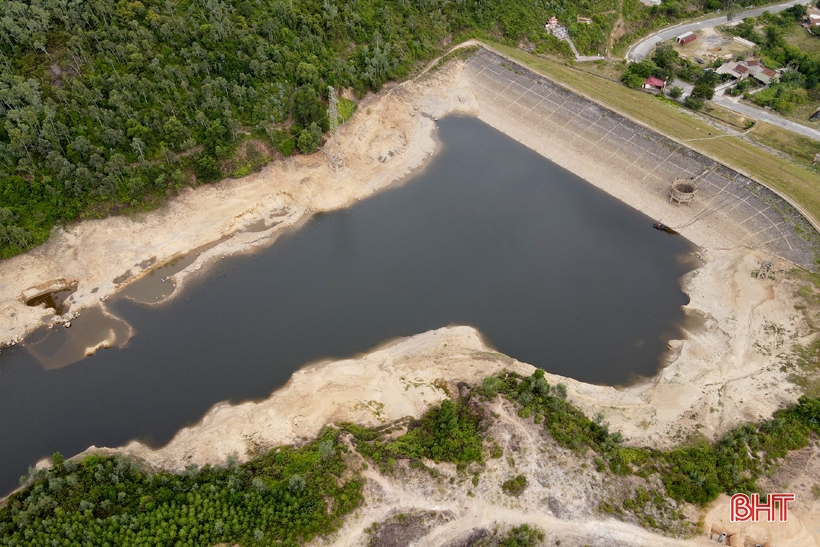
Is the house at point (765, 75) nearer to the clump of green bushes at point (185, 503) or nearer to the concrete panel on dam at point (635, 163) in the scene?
the concrete panel on dam at point (635, 163)

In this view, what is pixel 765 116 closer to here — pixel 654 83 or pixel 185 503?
pixel 654 83

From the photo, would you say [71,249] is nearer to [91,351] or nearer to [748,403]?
[91,351]

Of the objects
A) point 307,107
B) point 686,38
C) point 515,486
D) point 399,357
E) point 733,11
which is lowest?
point 515,486

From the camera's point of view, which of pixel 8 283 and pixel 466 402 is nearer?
pixel 466 402

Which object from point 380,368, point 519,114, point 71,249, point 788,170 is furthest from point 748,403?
point 71,249

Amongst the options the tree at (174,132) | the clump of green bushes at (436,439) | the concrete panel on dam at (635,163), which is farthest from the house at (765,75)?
the tree at (174,132)

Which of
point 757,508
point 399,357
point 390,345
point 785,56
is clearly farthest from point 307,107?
point 785,56
